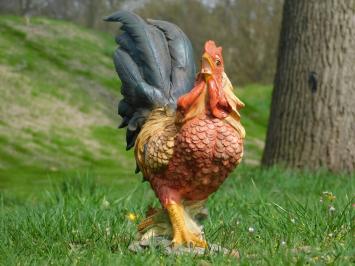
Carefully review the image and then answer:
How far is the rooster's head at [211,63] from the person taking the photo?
276 cm

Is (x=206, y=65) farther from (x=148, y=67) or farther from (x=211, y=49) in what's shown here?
(x=148, y=67)

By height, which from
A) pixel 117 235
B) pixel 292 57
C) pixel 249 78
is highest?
pixel 292 57

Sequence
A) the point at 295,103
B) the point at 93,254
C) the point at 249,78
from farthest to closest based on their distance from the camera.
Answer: the point at 249,78, the point at 295,103, the point at 93,254

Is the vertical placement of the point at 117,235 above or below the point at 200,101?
below

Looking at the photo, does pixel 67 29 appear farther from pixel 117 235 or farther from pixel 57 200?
pixel 117 235

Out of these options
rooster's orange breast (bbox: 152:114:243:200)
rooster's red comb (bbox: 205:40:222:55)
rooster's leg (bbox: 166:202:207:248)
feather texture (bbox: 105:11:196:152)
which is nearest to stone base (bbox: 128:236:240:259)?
rooster's leg (bbox: 166:202:207:248)

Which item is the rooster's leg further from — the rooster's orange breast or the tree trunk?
the tree trunk

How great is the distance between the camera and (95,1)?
23.3 metres

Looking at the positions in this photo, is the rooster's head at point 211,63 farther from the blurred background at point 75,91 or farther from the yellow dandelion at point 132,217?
the blurred background at point 75,91

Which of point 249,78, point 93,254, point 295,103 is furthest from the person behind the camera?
point 249,78

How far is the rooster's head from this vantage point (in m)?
2.76

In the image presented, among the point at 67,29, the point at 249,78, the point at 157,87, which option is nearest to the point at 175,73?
the point at 157,87

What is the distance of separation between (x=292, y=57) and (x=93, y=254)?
457cm

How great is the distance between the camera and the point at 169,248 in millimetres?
2734
